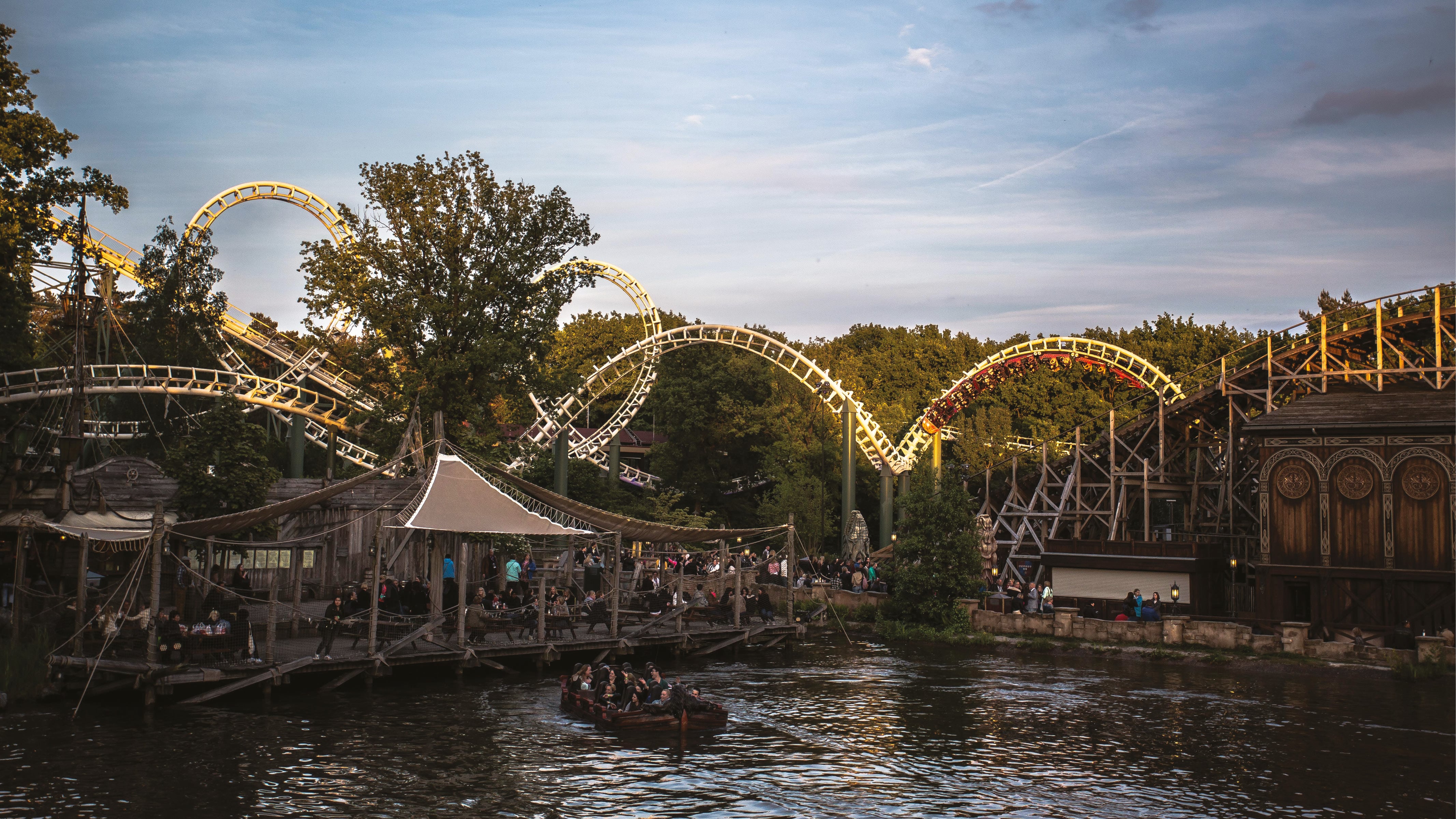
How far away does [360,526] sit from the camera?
32.7m

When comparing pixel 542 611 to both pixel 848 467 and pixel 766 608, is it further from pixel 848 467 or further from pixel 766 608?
pixel 848 467

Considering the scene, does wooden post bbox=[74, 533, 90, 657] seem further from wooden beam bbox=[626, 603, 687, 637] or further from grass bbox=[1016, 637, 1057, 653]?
grass bbox=[1016, 637, 1057, 653]

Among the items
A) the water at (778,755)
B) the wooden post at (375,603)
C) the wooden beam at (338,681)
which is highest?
the wooden post at (375,603)

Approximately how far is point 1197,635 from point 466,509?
19.8 metres

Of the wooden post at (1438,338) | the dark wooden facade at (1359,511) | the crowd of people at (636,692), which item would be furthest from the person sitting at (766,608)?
the wooden post at (1438,338)

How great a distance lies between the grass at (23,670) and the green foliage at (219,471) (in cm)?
474

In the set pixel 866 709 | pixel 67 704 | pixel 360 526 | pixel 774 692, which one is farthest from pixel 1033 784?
pixel 360 526

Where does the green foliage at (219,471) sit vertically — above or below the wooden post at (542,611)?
above

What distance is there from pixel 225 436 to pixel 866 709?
51.2ft

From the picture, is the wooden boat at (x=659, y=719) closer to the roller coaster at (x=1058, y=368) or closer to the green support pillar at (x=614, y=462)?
the roller coaster at (x=1058, y=368)

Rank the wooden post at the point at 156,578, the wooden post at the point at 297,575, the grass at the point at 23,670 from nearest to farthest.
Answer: the wooden post at the point at 156,578
the grass at the point at 23,670
the wooden post at the point at 297,575

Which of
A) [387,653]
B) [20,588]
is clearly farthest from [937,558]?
[20,588]

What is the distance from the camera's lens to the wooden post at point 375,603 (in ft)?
74.6

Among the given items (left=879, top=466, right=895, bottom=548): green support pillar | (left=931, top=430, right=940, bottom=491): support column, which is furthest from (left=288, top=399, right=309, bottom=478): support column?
(left=931, top=430, right=940, bottom=491): support column
